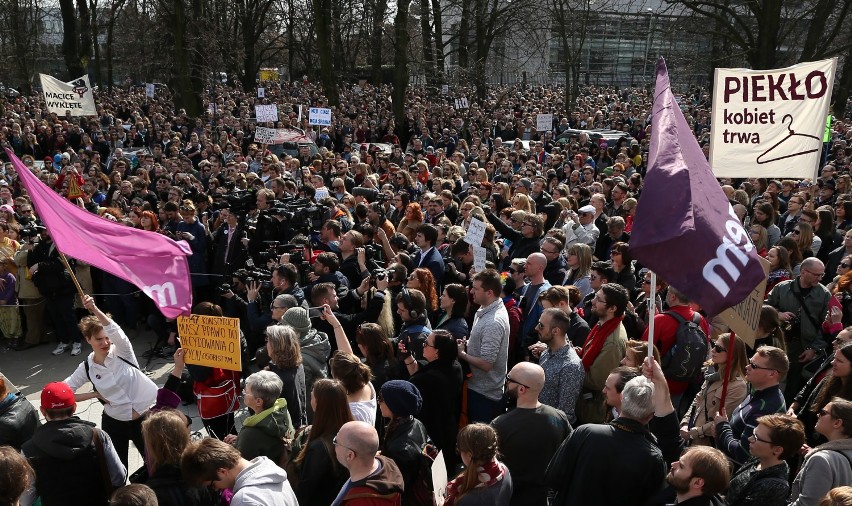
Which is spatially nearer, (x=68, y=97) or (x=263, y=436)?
(x=263, y=436)

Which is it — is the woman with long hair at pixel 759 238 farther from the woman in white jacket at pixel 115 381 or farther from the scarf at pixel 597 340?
the woman in white jacket at pixel 115 381

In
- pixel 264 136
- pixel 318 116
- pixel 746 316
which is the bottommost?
pixel 746 316

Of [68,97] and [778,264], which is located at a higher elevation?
A: [68,97]

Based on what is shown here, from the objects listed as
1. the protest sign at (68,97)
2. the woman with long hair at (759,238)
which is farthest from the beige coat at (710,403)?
the protest sign at (68,97)

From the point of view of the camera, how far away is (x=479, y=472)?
3641mm

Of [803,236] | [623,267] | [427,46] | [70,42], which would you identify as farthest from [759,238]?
[70,42]

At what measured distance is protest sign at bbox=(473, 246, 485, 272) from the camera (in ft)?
25.1

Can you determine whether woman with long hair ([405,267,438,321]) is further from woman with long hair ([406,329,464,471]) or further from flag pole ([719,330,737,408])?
flag pole ([719,330,737,408])

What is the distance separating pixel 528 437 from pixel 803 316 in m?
3.52

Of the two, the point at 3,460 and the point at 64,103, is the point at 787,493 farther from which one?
the point at 64,103

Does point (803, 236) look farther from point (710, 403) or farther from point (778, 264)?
point (710, 403)

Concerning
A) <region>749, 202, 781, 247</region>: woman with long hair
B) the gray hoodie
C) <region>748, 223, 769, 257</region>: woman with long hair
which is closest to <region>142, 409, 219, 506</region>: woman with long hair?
the gray hoodie

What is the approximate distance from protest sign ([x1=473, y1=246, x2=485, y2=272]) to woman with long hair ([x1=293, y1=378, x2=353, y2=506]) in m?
3.62

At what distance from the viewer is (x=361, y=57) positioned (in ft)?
183
